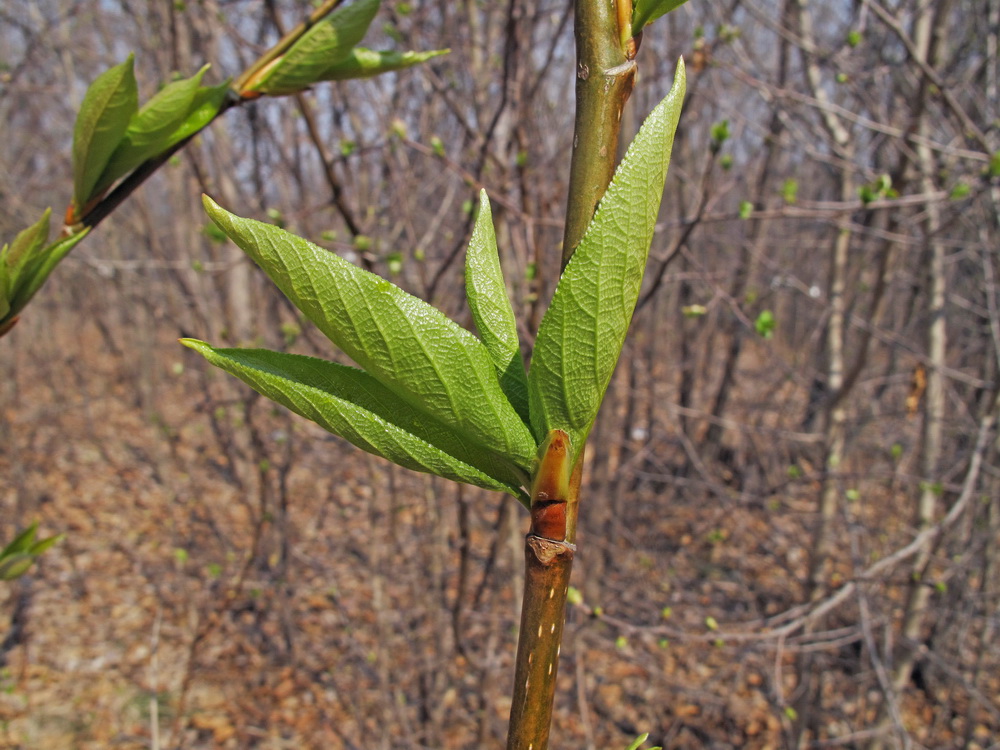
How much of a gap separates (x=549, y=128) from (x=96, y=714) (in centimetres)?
361

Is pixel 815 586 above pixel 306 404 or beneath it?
beneath

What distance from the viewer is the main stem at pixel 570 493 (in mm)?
328

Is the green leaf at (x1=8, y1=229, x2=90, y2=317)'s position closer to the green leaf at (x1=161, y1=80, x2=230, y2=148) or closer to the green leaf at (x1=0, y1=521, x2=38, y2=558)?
the green leaf at (x1=161, y1=80, x2=230, y2=148)

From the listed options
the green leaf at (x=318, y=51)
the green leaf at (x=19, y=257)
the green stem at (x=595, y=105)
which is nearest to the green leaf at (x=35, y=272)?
the green leaf at (x=19, y=257)

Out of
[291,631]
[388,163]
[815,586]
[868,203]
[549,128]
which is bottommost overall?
[291,631]

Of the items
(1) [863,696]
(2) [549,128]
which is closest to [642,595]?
(1) [863,696]

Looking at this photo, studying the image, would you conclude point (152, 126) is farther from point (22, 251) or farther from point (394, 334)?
point (394, 334)

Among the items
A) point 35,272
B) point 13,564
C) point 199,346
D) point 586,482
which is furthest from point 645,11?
point 586,482

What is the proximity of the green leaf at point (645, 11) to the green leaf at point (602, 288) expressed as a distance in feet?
0.16

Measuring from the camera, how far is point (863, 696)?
3395 millimetres

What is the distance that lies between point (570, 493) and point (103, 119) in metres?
0.43

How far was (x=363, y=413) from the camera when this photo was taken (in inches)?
13.6

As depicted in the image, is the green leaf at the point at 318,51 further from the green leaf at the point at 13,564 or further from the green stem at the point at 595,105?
the green leaf at the point at 13,564

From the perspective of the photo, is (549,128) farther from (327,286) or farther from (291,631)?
(327,286)
